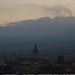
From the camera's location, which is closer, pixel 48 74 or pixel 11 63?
pixel 48 74

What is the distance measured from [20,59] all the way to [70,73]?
28252 mm

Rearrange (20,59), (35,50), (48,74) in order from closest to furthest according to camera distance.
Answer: (35,50) → (48,74) → (20,59)

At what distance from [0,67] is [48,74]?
61.2 ft

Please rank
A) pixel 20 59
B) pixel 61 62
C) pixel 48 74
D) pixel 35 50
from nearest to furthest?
pixel 35 50 < pixel 48 74 < pixel 61 62 < pixel 20 59

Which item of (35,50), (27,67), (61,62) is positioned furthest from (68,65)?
(35,50)

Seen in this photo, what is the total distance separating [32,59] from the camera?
6555 inches

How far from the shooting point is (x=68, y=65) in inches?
6201

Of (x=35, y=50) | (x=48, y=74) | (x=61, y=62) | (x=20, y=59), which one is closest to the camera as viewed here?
(x=35, y=50)

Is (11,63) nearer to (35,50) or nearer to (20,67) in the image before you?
(20,67)

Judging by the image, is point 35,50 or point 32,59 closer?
point 35,50

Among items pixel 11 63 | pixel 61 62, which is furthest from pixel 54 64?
pixel 11 63

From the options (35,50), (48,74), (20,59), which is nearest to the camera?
(35,50)

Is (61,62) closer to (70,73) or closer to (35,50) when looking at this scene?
(70,73)

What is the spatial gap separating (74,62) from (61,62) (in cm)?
898
